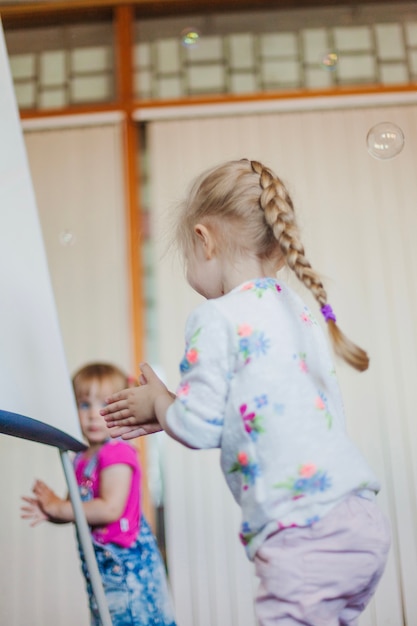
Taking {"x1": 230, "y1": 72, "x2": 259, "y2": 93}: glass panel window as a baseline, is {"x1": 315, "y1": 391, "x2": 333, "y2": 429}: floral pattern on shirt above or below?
below

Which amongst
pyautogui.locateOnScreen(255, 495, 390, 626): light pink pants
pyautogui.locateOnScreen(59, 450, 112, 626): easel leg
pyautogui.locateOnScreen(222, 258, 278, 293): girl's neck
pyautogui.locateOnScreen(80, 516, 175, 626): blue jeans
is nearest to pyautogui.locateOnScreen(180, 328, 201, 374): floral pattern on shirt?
pyautogui.locateOnScreen(222, 258, 278, 293): girl's neck

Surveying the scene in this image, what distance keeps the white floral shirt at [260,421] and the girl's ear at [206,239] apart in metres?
0.09

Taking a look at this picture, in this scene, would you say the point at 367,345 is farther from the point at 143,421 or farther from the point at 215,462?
the point at 143,421

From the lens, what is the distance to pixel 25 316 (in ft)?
4.07

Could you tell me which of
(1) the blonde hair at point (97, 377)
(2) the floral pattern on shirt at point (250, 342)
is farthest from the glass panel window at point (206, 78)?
(2) the floral pattern on shirt at point (250, 342)

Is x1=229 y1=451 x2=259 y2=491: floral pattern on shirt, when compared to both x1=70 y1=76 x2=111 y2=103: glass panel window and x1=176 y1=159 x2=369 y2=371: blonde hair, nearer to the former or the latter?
x1=176 y1=159 x2=369 y2=371: blonde hair

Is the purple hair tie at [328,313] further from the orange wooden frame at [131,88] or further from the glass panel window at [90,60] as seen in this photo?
the glass panel window at [90,60]

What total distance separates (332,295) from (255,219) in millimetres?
1610

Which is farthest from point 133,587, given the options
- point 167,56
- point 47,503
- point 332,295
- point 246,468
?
point 167,56

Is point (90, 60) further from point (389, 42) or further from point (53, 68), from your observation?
point (389, 42)

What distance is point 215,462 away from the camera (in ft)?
8.11

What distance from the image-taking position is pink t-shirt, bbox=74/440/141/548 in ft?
4.90

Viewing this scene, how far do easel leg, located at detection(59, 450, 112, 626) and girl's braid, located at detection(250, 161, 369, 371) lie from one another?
0.52 m

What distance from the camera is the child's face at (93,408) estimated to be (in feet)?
5.48
